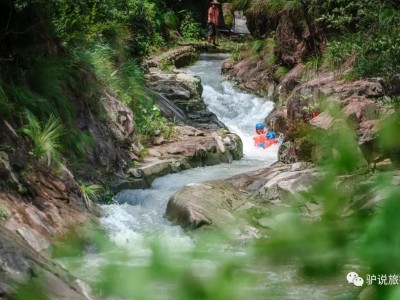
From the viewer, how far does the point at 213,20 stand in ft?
75.2

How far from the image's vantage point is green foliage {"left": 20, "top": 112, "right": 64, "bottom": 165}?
24.0ft

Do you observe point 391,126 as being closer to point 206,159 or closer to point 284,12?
point 206,159

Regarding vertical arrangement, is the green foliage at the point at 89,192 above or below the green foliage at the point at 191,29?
below

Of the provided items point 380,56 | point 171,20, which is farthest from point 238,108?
point 171,20

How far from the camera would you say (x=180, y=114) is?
1445cm

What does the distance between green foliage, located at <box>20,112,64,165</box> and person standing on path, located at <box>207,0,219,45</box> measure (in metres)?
15.6

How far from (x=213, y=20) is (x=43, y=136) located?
1646cm

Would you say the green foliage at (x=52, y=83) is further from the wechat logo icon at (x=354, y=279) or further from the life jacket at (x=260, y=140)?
the wechat logo icon at (x=354, y=279)

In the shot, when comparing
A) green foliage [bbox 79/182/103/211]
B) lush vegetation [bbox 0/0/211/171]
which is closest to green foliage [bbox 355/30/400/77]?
lush vegetation [bbox 0/0/211/171]

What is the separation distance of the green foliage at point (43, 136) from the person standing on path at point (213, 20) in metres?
15.6

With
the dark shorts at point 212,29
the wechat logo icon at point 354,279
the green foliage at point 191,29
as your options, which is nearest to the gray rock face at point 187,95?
the dark shorts at point 212,29

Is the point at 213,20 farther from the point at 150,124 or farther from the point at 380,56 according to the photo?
the point at 380,56

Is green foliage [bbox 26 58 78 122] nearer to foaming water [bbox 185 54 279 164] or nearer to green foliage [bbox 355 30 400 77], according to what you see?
green foliage [bbox 355 30 400 77]

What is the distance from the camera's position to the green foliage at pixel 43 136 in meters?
7.30
